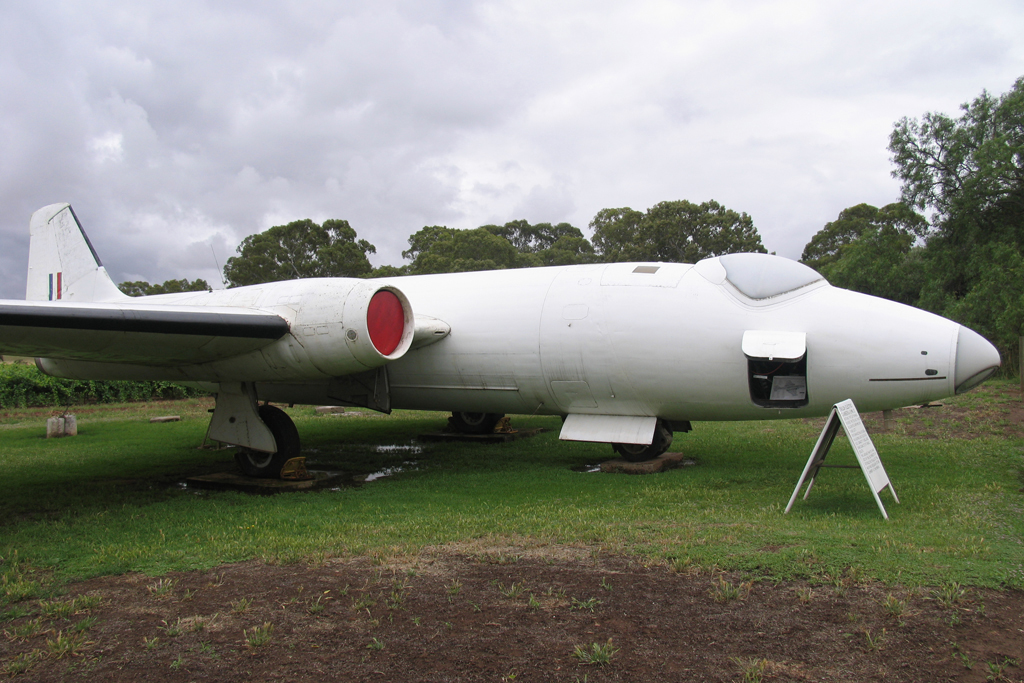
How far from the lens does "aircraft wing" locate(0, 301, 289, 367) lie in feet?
20.8

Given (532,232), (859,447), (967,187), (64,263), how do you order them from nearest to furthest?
1. (859,447)
2. (64,263)
3. (967,187)
4. (532,232)

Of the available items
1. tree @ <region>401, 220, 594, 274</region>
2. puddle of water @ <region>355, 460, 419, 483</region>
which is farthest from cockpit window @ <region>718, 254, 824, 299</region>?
tree @ <region>401, 220, 594, 274</region>

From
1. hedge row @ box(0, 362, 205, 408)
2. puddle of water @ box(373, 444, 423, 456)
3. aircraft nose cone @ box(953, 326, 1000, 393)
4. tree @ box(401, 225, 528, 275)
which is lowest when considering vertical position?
puddle of water @ box(373, 444, 423, 456)

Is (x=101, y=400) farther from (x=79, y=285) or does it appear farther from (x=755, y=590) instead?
(x=755, y=590)

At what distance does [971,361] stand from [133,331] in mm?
8254

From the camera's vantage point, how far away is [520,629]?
3541 mm

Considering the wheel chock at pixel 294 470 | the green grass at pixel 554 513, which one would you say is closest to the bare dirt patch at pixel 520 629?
the green grass at pixel 554 513

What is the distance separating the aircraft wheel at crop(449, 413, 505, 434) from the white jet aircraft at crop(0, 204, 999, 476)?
3.16 m

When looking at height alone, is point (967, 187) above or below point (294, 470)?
above

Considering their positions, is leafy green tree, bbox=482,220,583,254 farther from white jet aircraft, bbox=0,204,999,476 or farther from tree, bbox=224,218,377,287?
white jet aircraft, bbox=0,204,999,476

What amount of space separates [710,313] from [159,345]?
598 centimetres

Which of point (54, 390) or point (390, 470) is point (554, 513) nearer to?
point (390, 470)

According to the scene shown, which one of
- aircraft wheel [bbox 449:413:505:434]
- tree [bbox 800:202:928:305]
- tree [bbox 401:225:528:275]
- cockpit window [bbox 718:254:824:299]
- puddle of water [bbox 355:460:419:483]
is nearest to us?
cockpit window [bbox 718:254:824:299]

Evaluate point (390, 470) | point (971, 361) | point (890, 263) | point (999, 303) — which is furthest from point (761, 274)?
point (890, 263)
